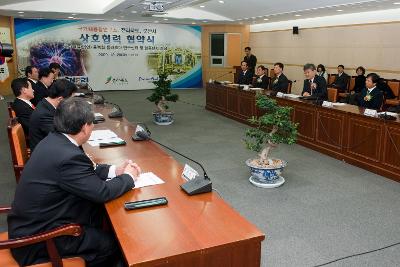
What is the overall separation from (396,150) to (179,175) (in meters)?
2.90

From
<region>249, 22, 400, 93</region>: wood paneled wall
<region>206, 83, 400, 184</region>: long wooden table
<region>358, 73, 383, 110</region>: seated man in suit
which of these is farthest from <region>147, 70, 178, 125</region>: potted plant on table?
<region>249, 22, 400, 93</region>: wood paneled wall

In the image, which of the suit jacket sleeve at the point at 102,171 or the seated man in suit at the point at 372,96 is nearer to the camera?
the suit jacket sleeve at the point at 102,171

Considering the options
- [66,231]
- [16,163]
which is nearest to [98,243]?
[66,231]

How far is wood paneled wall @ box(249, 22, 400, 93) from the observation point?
8.76m

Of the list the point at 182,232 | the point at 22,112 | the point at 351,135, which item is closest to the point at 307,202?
the point at 351,135

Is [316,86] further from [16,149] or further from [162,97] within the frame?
[16,149]

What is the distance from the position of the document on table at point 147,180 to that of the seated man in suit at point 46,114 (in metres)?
1.20

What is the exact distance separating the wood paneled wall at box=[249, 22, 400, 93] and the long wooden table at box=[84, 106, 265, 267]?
8304 millimetres

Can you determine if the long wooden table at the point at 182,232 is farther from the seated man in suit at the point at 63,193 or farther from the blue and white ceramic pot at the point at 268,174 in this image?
the blue and white ceramic pot at the point at 268,174

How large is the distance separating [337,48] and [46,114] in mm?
8846

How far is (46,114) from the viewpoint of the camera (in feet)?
10.4

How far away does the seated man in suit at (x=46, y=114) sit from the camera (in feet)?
10.4

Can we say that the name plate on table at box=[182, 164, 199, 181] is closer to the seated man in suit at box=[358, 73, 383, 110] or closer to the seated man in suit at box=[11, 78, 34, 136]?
the seated man in suit at box=[11, 78, 34, 136]

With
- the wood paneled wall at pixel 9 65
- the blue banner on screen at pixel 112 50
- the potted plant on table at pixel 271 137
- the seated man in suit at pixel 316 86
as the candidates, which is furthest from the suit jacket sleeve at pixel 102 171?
the blue banner on screen at pixel 112 50
